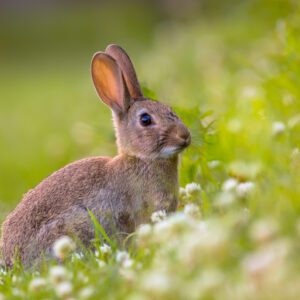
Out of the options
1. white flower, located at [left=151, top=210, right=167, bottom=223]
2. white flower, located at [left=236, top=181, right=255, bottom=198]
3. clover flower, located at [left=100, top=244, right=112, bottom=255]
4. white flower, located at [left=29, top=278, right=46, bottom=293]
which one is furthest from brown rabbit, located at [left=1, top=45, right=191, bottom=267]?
white flower, located at [left=29, top=278, right=46, bottom=293]

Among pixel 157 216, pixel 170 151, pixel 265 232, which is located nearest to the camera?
pixel 265 232

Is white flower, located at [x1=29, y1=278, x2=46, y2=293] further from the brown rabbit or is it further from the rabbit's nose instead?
the rabbit's nose

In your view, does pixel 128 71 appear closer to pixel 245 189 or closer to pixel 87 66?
pixel 245 189

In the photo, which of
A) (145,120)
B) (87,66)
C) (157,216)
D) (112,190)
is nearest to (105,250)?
(157,216)

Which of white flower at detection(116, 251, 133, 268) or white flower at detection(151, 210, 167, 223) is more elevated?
white flower at detection(151, 210, 167, 223)

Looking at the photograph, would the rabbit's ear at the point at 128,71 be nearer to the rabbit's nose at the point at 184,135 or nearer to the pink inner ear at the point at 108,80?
the pink inner ear at the point at 108,80

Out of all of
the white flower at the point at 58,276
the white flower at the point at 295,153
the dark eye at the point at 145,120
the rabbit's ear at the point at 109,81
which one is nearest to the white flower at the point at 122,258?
the white flower at the point at 58,276
